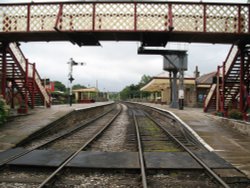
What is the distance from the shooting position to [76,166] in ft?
20.6

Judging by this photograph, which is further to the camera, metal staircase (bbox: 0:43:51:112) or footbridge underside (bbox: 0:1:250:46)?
metal staircase (bbox: 0:43:51:112)

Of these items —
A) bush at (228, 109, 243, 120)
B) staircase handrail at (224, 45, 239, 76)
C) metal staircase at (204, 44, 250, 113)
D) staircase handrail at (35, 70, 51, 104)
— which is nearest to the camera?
metal staircase at (204, 44, 250, 113)

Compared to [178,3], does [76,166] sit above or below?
below

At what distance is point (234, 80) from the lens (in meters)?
16.7

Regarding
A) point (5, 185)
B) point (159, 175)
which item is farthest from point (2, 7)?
point (159, 175)

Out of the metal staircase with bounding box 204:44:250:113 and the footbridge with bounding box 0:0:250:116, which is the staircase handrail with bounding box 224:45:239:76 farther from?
the footbridge with bounding box 0:0:250:116

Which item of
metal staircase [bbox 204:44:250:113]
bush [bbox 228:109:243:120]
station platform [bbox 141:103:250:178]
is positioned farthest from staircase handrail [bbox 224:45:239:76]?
station platform [bbox 141:103:250:178]

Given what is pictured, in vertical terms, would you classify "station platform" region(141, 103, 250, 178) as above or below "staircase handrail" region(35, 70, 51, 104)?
below

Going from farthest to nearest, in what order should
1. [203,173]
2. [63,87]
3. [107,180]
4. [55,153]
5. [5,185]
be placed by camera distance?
1. [63,87]
2. [55,153]
3. [203,173]
4. [107,180]
5. [5,185]

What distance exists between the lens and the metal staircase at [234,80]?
46.3 ft

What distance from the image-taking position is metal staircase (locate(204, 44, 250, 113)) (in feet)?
46.3

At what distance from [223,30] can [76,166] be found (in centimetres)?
818

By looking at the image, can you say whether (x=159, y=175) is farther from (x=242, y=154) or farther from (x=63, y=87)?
(x=63, y=87)

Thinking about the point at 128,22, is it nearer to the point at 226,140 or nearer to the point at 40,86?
the point at 226,140
